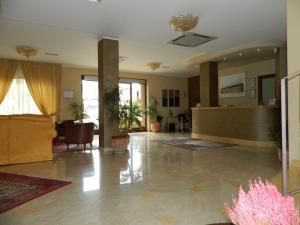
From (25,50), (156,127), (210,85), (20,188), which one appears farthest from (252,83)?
(20,188)

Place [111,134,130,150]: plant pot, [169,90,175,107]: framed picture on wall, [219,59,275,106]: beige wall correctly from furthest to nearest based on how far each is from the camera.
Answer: [169,90,175,107]: framed picture on wall, [219,59,275,106]: beige wall, [111,134,130,150]: plant pot

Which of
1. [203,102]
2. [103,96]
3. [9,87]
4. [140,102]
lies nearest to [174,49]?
[203,102]

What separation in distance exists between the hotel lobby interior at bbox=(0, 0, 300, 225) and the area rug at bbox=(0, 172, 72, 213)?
24 millimetres

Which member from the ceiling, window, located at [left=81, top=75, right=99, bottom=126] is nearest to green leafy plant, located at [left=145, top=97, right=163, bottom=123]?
window, located at [left=81, top=75, right=99, bottom=126]

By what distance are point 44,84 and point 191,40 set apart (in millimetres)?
6016

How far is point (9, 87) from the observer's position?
8.56 metres

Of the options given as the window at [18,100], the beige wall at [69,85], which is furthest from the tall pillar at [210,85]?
the window at [18,100]

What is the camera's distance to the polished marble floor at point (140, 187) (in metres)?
2.32

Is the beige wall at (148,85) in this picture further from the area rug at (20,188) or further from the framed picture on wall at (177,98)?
the area rug at (20,188)

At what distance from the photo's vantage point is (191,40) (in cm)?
641

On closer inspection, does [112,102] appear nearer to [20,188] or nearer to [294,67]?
[20,188]

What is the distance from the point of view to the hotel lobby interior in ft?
7.57

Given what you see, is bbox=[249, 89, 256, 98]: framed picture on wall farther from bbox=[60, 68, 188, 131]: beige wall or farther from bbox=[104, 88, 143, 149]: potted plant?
bbox=[104, 88, 143, 149]: potted plant

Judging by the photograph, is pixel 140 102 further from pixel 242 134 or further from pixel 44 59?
pixel 242 134
